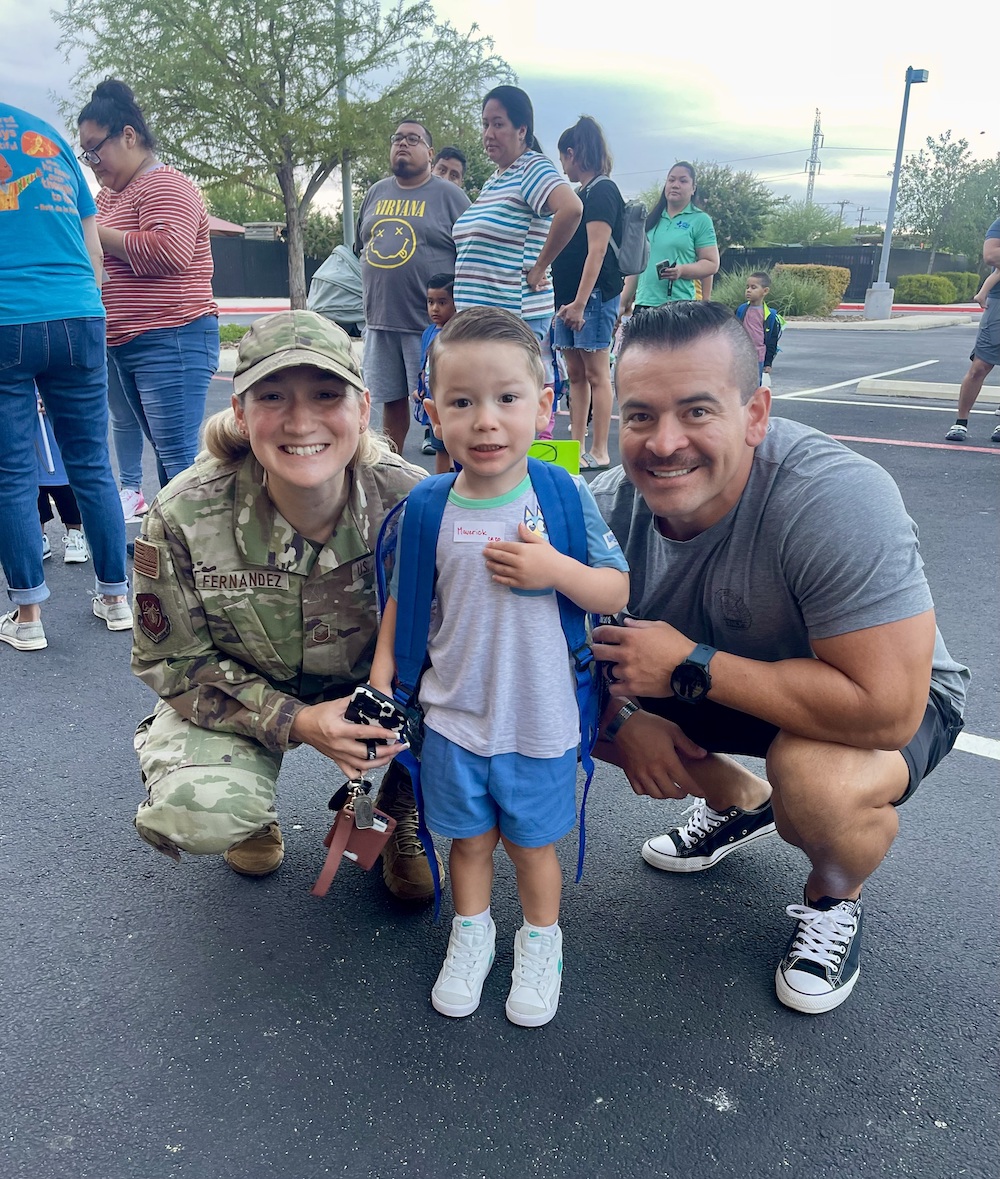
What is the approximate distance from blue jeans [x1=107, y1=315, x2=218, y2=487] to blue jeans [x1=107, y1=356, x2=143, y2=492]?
1.83 feet

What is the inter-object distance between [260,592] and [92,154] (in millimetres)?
2714

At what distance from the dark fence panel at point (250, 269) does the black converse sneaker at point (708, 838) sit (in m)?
34.0

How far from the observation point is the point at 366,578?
6.71 feet

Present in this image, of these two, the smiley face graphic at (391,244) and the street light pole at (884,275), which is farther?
the street light pole at (884,275)

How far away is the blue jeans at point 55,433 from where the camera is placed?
3107 mm

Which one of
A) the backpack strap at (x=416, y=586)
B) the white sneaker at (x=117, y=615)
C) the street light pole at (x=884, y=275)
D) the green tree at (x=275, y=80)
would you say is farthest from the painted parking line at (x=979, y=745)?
the street light pole at (x=884, y=275)

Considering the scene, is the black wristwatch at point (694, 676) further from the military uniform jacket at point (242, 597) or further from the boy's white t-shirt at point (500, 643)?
the military uniform jacket at point (242, 597)

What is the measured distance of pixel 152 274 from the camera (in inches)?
149

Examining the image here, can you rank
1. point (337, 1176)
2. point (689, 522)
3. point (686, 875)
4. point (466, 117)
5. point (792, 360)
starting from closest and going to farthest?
1. point (337, 1176)
2. point (689, 522)
3. point (686, 875)
4. point (792, 360)
5. point (466, 117)

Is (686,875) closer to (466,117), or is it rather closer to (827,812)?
(827,812)

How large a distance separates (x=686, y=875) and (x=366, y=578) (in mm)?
1094

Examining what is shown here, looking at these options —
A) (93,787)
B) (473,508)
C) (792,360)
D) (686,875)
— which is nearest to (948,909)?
(686,875)

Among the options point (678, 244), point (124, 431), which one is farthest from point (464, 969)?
point (678, 244)

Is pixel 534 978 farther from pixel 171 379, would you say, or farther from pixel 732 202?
pixel 732 202
